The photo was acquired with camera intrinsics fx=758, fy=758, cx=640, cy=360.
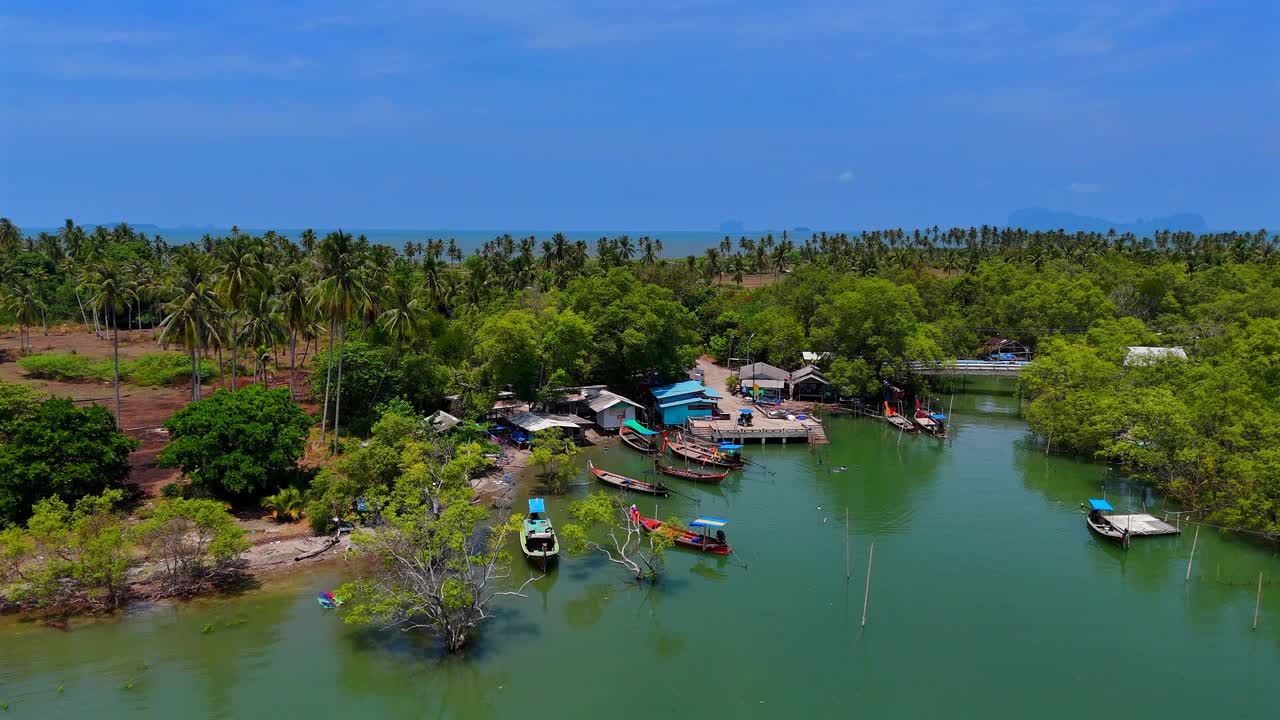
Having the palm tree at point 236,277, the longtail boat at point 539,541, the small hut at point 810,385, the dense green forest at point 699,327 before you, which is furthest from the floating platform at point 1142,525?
the palm tree at point 236,277

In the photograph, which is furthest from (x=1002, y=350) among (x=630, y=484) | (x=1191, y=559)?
(x=630, y=484)

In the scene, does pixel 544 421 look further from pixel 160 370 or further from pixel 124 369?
pixel 124 369

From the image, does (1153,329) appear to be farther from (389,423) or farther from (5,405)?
(5,405)

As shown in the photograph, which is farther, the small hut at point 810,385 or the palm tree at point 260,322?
the small hut at point 810,385

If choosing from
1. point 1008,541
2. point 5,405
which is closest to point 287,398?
point 5,405

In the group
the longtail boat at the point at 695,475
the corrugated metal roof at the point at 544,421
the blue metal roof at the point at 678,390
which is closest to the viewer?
the longtail boat at the point at 695,475

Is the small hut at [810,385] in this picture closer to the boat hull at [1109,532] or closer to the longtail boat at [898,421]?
the longtail boat at [898,421]

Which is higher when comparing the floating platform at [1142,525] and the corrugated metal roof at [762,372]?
the corrugated metal roof at [762,372]
